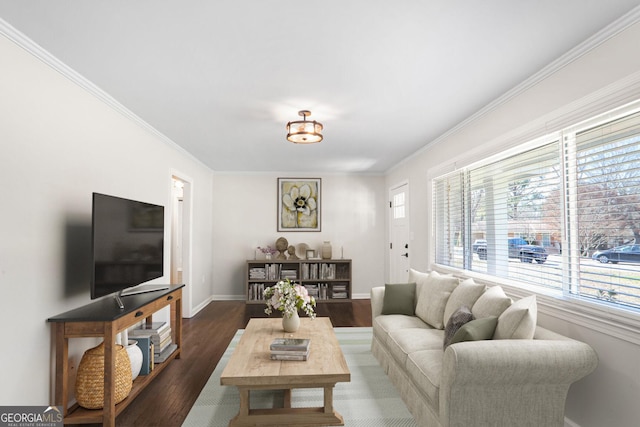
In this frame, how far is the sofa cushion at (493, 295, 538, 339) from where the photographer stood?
2.14 m

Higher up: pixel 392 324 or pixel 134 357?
pixel 392 324

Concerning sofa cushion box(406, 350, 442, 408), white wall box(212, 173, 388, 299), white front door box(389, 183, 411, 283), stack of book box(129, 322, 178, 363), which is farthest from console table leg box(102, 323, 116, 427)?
white wall box(212, 173, 388, 299)

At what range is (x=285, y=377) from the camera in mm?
2199

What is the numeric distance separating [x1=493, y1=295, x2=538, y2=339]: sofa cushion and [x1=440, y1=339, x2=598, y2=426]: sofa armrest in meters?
0.12

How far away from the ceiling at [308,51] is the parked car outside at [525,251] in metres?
1.26

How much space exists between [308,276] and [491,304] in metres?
4.43

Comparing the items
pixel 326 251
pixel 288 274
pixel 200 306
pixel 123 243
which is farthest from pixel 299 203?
pixel 123 243

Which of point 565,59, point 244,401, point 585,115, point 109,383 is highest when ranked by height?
point 565,59

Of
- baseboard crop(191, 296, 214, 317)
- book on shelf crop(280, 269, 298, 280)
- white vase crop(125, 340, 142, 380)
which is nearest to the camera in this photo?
white vase crop(125, 340, 142, 380)

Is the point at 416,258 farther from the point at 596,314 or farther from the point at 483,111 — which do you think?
the point at 596,314

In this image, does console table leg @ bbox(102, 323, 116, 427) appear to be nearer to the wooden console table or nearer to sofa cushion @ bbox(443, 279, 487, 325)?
the wooden console table

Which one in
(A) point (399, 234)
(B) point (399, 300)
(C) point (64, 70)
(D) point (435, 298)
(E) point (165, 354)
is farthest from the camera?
(A) point (399, 234)

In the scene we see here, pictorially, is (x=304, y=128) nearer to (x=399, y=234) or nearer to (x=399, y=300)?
(x=399, y=300)

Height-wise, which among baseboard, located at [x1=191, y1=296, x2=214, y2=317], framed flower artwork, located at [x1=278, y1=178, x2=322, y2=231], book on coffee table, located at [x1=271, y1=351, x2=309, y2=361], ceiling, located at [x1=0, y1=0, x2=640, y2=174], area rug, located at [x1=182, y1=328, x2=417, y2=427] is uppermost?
ceiling, located at [x1=0, y1=0, x2=640, y2=174]
